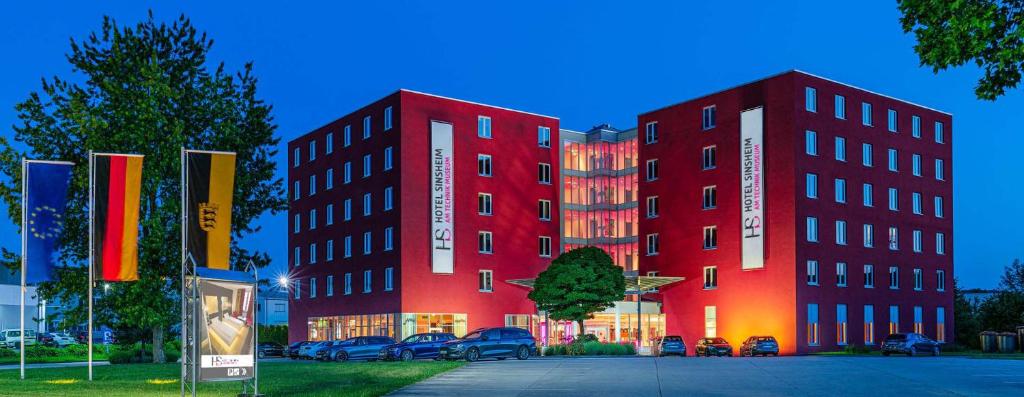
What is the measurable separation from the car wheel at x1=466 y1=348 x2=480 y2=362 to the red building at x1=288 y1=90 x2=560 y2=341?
86.6 feet

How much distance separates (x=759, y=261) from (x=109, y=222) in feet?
162

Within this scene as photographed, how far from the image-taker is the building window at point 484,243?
78.2 metres

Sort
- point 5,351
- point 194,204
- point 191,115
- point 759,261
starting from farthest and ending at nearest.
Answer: point 759,261 → point 5,351 → point 191,115 → point 194,204

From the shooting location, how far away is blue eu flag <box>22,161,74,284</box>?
30.6 meters

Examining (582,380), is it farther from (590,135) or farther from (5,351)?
(590,135)

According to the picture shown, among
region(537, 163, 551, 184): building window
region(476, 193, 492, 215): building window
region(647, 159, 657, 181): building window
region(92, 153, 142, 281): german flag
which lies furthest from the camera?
region(537, 163, 551, 184): building window

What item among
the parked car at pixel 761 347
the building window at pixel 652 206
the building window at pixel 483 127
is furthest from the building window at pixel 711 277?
the building window at pixel 483 127

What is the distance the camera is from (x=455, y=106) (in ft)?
256

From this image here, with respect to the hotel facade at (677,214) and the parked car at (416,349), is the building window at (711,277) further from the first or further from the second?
the parked car at (416,349)

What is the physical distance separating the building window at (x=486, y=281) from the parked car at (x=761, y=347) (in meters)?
20.8

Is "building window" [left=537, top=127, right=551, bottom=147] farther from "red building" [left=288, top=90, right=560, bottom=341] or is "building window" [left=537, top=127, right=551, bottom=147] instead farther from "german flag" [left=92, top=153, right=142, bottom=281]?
"german flag" [left=92, top=153, right=142, bottom=281]

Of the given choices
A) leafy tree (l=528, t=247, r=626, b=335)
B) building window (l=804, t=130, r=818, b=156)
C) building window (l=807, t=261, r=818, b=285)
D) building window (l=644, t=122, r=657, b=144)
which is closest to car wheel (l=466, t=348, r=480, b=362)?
leafy tree (l=528, t=247, r=626, b=335)

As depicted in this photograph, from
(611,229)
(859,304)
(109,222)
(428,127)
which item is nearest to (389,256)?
(428,127)

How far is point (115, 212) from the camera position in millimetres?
28828
